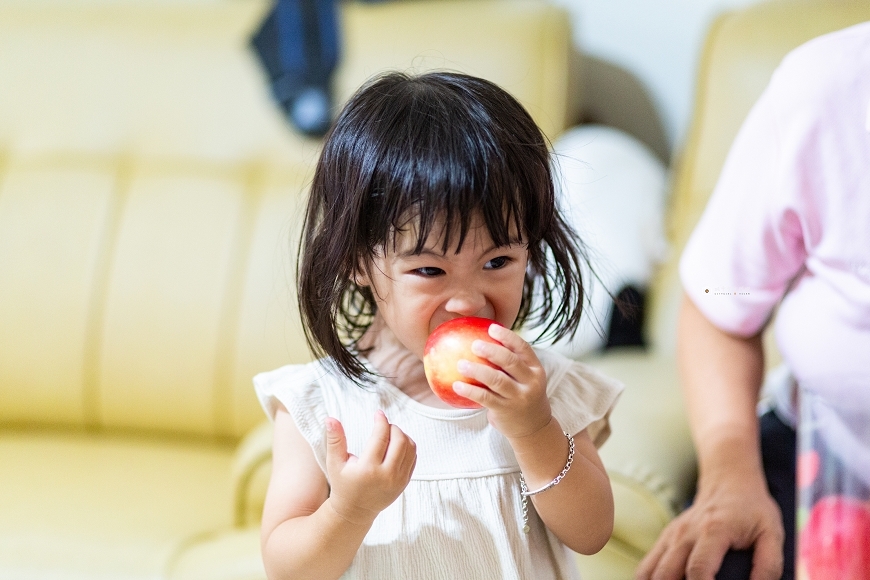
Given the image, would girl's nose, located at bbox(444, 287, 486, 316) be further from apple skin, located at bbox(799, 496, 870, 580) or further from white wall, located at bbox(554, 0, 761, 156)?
white wall, located at bbox(554, 0, 761, 156)

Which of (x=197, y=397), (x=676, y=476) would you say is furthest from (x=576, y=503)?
(x=197, y=397)

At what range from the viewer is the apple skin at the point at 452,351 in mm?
600

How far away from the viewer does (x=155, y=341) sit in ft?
4.34

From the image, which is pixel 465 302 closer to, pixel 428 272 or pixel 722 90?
pixel 428 272

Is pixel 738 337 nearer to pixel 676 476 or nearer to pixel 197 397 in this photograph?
pixel 676 476

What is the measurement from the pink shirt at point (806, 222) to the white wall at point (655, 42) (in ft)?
2.55

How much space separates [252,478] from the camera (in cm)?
102

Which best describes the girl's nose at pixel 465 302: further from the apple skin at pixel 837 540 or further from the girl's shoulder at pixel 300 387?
the apple skin at pixel 837 540

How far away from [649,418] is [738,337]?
0.66ft

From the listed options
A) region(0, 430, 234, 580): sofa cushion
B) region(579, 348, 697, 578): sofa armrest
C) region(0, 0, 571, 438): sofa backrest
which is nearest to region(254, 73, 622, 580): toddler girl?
region(579, 348, 697, 578): sofa armrest

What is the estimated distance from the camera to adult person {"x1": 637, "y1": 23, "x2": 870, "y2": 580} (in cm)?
76

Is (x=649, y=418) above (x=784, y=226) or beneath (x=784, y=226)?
beneath

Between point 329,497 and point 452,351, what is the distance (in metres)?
0.15

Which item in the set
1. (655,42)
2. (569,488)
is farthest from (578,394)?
(655,42)
